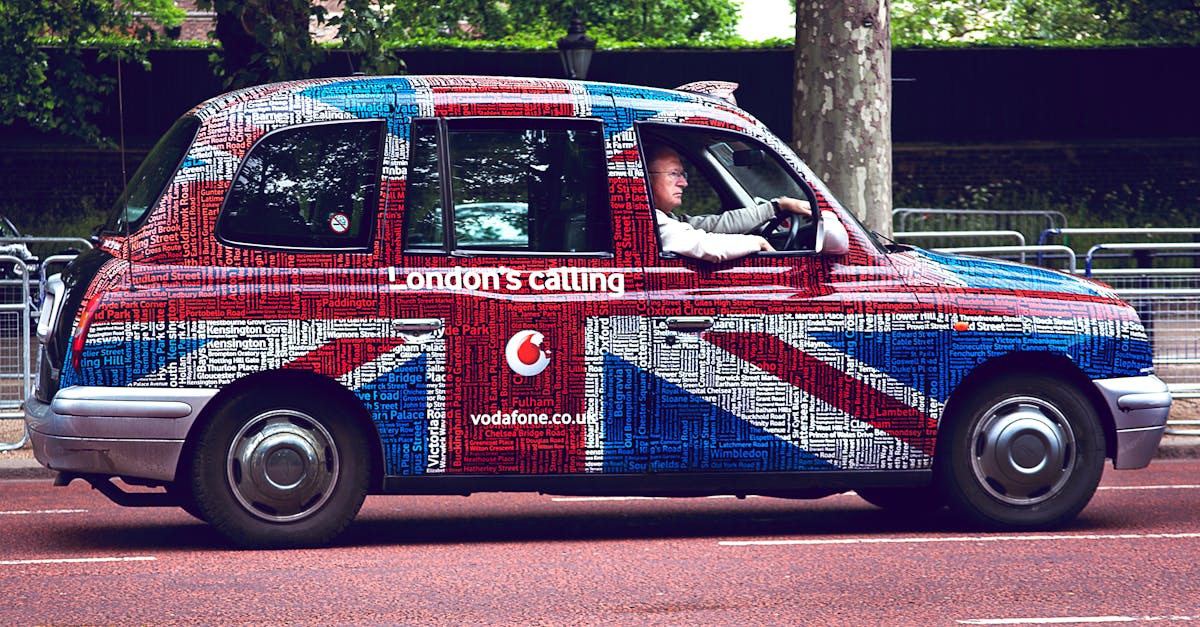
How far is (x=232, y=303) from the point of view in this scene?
7488 mm

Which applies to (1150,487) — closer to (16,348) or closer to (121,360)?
(121,360)

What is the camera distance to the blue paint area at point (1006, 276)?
26.8 feet

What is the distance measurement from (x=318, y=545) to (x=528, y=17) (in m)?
27.5

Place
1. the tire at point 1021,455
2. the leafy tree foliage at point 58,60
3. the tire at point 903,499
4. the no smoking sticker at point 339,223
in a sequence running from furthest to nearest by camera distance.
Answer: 1. the leafy tree foliage at point 58,60
2. the tire at point 903,499
3. the tire at point 1021,455
4. the no smoking sticker at point 339,223

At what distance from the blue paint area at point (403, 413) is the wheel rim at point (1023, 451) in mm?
2417

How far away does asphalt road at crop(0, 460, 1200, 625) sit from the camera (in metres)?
6.30

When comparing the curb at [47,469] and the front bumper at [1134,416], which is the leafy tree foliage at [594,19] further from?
the front bumper at [1134,416]

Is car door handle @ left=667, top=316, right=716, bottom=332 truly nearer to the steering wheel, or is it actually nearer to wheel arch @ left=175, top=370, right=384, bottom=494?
the steering wheel

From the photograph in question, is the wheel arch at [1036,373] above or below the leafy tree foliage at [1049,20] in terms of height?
below

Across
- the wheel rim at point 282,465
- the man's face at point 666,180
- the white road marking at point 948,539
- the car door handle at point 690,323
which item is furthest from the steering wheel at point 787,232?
the wheel rim at point 282,465

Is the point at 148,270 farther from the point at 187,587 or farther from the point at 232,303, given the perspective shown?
the point at 187,587

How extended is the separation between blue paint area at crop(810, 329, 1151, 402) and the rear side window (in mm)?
1991

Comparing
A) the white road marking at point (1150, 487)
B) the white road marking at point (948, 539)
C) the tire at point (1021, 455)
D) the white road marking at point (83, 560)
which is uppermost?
the tire at point (1021, 455)

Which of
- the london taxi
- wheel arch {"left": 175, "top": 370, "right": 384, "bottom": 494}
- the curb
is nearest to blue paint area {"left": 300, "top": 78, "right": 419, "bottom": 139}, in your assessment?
the london taxi
